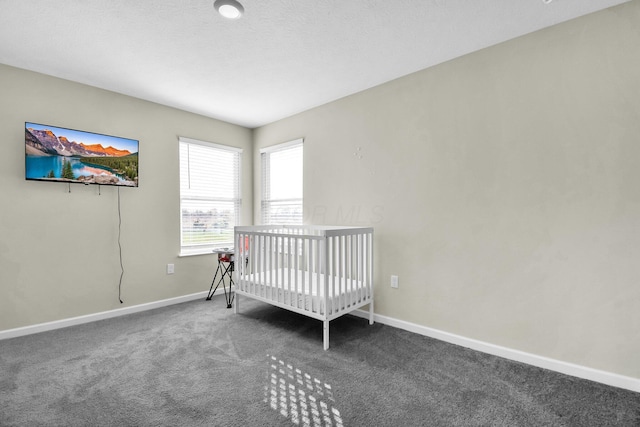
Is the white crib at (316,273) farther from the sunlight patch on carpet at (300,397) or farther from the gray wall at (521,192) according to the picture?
the sunlight patch on carpet at (300,397)

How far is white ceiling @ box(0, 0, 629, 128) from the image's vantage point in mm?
1748

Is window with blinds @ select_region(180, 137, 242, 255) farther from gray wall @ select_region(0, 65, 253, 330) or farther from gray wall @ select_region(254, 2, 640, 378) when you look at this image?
gray wall @ select_region(254, 2, 640, 378)

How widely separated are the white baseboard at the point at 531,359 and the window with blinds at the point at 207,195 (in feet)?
8.00

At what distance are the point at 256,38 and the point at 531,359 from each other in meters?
2.92

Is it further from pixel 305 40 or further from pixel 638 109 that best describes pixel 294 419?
pixel 638 109

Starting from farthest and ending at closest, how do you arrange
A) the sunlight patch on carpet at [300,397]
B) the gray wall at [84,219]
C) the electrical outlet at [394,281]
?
the electrical outlet at [394,281] → the gray wall at [84,219] → the sunlight patch on carpet at [300,397]

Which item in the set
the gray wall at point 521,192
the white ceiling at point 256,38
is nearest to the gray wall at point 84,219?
the white ceiling at point 256,38

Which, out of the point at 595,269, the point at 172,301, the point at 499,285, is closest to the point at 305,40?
the point at 499,285

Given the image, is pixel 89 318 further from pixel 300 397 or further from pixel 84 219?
pixel 300 397

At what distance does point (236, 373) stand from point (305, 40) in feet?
7.64

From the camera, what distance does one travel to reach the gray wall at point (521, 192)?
1721 millimetres

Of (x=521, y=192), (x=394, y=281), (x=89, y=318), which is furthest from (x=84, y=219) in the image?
(x=521, y=192)

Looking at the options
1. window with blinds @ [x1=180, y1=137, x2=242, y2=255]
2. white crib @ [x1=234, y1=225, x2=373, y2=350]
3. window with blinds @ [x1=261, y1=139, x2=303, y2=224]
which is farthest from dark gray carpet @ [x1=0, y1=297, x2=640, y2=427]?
window with blinds @ [x1=261, y1=139, x2=303, y2=224]

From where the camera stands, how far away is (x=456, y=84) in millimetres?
2312
